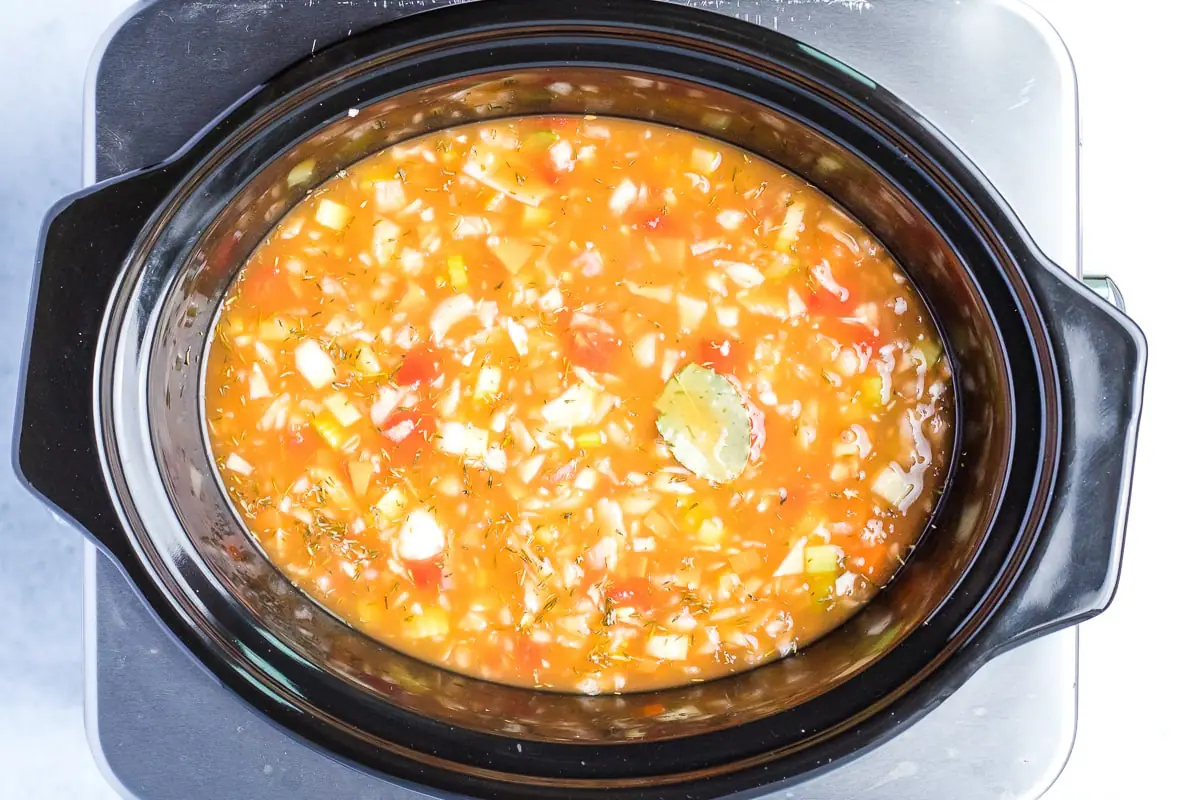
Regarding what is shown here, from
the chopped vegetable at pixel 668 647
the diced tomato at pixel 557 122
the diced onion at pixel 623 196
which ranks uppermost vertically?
the diced tomato at pixel 557 122

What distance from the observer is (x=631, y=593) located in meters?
2.35

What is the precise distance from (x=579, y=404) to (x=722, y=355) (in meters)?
0.37

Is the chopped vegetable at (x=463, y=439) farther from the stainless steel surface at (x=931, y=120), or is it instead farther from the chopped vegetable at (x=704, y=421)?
Answer: the stainless steel surface at (x=931, y=120)

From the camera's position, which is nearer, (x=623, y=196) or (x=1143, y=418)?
(x=623, y=196)

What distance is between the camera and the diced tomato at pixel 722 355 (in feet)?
7.47

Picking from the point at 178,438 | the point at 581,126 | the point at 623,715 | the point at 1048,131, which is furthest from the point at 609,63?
the point at 623,715

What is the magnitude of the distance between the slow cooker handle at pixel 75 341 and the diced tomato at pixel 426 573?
65 cm

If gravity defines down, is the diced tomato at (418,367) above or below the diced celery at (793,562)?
above

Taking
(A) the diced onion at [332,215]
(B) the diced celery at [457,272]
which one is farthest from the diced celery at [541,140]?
(A) the diced onion at [332,215]

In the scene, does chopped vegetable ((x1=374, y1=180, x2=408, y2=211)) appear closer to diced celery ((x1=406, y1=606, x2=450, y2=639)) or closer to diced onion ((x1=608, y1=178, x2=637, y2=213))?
diced onion ((x1=608, y1=178, x2=637, y2=213))

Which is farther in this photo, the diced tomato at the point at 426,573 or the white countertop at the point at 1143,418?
the white countertop at the point at 1143,418

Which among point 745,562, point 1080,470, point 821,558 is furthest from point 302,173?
point 1080,470

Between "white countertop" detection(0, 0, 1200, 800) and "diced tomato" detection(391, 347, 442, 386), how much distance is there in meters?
1.16

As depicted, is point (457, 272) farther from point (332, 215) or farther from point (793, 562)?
point (793, 562)
